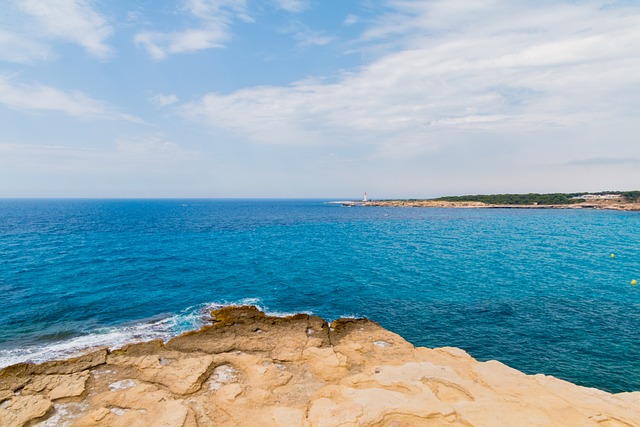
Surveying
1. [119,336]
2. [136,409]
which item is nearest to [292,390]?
[136,409]

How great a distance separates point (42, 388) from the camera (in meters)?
16.1

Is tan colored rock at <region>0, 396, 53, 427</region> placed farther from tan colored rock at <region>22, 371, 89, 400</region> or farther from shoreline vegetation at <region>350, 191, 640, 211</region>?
shoreline vegetation at <region>350, 191, 640, 211</region>

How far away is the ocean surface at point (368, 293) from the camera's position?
77.0 feet

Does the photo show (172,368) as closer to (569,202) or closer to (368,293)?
(368,293)

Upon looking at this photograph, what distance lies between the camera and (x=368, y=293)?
34.8 meters

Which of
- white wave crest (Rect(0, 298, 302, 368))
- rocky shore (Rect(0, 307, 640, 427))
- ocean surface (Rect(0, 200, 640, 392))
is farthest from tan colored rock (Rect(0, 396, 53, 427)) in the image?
ocean surface (Rect(0, 200, 640, 392))

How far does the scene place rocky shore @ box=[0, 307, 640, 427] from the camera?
13.1 meters

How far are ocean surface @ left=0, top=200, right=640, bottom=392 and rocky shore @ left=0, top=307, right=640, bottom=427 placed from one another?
5066 millimetres

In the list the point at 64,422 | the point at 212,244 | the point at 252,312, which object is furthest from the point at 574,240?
the point at 64,422

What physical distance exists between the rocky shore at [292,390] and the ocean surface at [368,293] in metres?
5.07

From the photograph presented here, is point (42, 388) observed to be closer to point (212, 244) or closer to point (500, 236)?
point (212, 244)

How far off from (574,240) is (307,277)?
59.1 meters

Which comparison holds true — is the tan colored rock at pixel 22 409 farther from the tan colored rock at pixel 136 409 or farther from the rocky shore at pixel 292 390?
the tan colored rock at pixel 136 409

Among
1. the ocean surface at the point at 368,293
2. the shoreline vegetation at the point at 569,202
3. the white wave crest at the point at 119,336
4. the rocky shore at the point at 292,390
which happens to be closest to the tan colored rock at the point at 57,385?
the rocky shore at the point at 292,390
